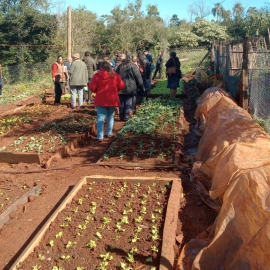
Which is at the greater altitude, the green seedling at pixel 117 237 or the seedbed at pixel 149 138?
the seedbed at pixel 149 138

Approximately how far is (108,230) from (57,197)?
1631 mm

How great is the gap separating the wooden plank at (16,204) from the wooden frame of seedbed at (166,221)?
0.79 m

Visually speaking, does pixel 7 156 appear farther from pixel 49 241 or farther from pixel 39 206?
pixel 49 241

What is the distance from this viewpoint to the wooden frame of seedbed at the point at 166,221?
3615mm

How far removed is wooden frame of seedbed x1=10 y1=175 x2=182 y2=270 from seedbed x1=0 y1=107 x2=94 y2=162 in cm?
232

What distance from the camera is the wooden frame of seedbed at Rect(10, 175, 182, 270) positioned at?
11.9ft

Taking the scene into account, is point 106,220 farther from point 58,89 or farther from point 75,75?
point 58,89

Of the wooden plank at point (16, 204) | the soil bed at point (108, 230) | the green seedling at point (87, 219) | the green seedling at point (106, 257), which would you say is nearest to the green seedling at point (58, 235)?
the soil bed at point (108, 230)

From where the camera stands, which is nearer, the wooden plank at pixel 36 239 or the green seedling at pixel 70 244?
the wooden plank at pixel 36 239

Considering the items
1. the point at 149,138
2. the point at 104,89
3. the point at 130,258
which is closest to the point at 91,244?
the point at 130,258

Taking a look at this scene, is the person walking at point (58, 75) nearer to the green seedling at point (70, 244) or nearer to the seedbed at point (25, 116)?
the seedbed at point (25, 116)

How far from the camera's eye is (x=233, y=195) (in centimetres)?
346

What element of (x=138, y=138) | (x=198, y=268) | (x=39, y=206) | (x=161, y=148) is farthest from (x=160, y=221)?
(x=138, y=138)

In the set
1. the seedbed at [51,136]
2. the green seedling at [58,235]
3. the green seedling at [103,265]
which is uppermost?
the seedbed at [51,136]
